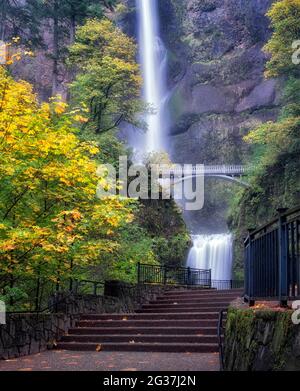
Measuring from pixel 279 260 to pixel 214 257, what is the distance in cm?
2962

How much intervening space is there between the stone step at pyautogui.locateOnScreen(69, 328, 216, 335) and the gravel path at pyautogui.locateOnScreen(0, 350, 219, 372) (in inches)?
60.2

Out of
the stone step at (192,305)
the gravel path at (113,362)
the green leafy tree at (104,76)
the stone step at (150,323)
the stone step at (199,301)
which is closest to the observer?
the gravel path at (113,362)

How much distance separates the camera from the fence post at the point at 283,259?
432 cm

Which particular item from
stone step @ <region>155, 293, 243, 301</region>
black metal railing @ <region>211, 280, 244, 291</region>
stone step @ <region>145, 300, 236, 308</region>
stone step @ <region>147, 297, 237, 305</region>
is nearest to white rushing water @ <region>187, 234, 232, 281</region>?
black metal railing @ <region>211, 280, 244, 291</region>

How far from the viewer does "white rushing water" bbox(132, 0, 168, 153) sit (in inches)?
2045

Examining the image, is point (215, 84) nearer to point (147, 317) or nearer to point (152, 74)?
point (152, 74)

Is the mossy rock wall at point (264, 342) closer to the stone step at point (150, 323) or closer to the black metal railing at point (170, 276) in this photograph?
the stone step at point (150, 323)

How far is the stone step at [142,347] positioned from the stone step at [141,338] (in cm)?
39

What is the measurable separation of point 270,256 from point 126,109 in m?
20.2

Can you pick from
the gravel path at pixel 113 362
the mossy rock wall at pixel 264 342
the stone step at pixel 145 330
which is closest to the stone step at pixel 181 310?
the stone step at pixel 145 330

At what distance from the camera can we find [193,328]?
1039 cm

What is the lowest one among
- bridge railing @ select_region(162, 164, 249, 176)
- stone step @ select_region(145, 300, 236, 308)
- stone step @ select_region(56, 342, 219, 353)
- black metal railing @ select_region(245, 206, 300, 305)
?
stone step @ select_region(56, 342, 219, 353)

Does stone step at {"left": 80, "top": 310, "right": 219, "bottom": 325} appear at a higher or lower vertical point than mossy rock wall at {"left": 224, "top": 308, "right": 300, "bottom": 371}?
lower

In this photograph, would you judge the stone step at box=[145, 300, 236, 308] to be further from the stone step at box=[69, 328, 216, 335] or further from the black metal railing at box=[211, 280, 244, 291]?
the black metal railing at box=[211, 280, 244, 291]
